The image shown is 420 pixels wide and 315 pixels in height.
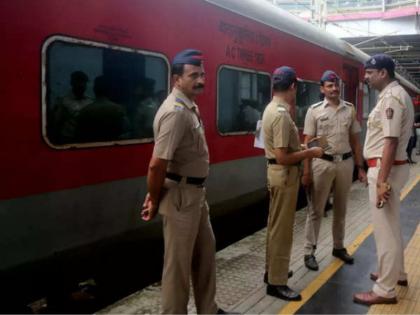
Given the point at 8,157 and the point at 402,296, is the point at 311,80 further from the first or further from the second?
the point at 8,157

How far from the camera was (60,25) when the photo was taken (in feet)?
10.2

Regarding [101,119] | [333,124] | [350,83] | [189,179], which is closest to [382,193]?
[333,124]

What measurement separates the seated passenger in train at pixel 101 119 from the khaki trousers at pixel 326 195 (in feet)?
5.93

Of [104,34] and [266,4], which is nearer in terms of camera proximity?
[104,34]

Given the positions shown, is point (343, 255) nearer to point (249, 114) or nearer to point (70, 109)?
point (249, 114)

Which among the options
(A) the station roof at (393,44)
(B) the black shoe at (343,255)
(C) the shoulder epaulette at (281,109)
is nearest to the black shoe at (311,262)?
(B) the black shoe at (343,255)

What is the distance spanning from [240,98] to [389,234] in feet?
8.46

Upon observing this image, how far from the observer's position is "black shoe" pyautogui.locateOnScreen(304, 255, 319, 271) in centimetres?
423

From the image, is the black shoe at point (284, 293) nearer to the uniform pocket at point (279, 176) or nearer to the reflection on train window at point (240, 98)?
the uniform pocket at point (279, 176)

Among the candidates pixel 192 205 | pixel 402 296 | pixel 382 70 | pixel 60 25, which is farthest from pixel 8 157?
pixel 402 296

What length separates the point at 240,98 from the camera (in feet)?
18.2

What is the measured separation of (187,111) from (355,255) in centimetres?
274

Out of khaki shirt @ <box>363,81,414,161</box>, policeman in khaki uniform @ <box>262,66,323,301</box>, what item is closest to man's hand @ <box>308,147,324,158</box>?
policeman in khaki uniform @ <box>262,66,323,301</box>

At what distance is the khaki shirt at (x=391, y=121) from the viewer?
3.35 meters
